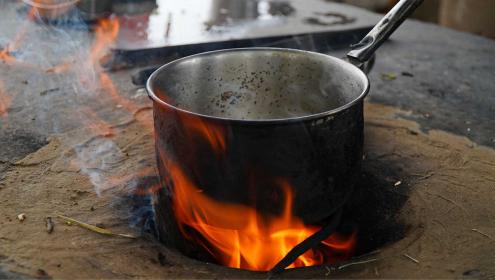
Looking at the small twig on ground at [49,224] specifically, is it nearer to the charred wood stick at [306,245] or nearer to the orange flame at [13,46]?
the charred wood stick at [306,245]

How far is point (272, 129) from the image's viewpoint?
62.1 inches

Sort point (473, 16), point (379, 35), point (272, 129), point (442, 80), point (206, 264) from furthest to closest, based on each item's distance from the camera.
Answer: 1. point (473, 16)
2. point (442, 80)
3. point (379, 35)
4. point (206, 264)
5. point (272, 129)

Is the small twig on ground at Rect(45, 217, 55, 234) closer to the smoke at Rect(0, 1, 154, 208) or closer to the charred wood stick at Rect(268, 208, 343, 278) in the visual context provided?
the smoke at Rect(0, 1, 154, 208)

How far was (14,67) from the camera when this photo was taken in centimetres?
370

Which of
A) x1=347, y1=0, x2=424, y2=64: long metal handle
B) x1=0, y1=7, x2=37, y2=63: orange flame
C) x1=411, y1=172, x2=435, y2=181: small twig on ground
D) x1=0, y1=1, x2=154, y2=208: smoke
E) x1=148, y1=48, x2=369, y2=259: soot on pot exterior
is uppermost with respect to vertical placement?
x1=347, y1=0, x2=424, y2=64: long metal handle

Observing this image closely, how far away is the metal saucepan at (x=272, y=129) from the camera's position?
Answer: 63.3 inches

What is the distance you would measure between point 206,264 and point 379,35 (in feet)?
3.89

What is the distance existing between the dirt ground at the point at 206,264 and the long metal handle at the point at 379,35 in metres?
0.66

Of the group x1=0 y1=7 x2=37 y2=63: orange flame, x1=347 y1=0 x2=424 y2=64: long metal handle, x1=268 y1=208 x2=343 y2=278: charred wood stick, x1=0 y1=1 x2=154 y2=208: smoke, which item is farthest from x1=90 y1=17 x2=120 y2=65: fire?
x1=268 y1=208 x2=343 y2=278: charred wood stick

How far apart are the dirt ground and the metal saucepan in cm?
25

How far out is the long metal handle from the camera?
2.09m

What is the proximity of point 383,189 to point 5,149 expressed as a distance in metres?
1.88

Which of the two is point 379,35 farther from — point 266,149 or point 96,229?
point 96,229

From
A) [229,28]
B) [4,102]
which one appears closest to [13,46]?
[4,102]
